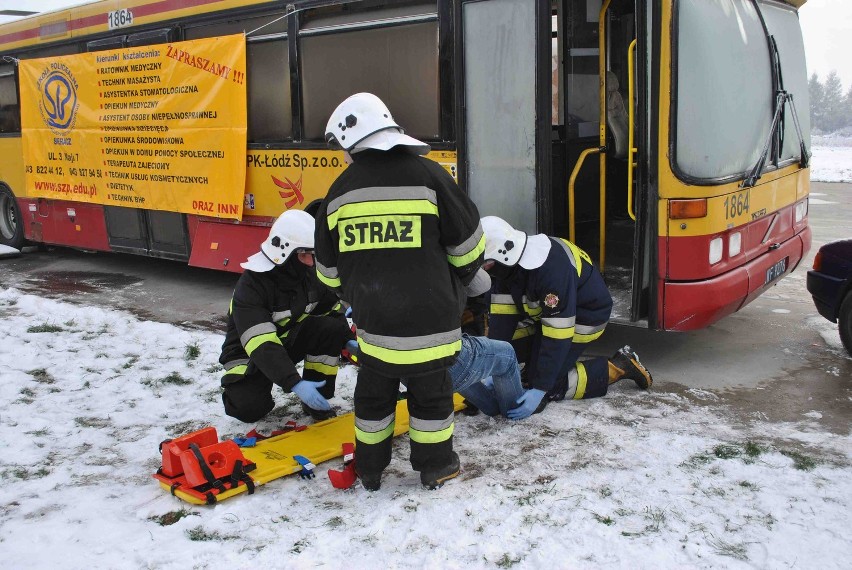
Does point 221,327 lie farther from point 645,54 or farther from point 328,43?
point 645,54

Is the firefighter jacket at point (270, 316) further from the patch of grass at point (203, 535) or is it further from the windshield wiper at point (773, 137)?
the windshield wiper at point (773, 137)

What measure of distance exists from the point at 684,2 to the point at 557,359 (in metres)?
2.36

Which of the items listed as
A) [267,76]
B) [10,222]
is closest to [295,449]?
[267,76]

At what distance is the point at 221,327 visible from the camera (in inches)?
287

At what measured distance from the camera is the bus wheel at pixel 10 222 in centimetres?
1133

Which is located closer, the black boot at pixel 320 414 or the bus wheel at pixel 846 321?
the black boot at pixel 320 414

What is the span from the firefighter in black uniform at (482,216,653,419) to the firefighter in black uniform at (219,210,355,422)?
1010 mm

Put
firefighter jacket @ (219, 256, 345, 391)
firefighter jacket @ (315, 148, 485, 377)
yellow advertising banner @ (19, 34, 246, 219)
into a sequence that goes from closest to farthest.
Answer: firefighter jacket @ (315, 148, 485, 377), firefighter jacket @ (219, 256, 345, 391), yellow advertising banner @ (19, 34, 246, 219)

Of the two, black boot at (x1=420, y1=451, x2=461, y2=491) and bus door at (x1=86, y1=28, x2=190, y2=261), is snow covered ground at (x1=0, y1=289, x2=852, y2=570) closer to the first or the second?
black boot at (x1=420, y1=451, x2=461, y2=491)

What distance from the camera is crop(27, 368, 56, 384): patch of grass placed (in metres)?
5.72

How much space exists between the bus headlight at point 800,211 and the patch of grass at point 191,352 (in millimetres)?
4821

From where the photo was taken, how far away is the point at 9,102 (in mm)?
10727

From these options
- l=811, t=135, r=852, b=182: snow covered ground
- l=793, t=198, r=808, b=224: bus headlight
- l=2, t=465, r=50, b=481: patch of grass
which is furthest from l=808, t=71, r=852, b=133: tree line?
l=2, t=465, r=50, b=481: patch of grass

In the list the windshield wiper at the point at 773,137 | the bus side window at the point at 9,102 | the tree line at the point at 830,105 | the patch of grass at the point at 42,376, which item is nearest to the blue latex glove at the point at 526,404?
the windshield wiper at the point at 773,137
